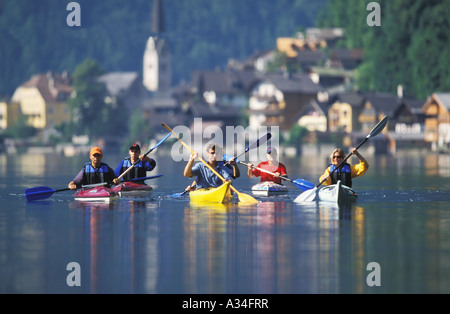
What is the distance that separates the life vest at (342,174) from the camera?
99.7 feet

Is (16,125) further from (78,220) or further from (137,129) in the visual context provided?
(78,220)

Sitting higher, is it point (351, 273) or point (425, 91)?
point (425, 91)

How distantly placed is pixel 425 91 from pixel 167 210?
87.8 meters

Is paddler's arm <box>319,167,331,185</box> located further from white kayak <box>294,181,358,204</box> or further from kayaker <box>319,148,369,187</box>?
white kayak <box>294,181,358,204</box>

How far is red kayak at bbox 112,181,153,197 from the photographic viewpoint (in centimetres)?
3203

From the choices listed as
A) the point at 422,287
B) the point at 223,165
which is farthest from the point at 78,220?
the point at 422,287

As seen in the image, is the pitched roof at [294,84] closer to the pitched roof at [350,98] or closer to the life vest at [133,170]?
the pitched roof at [350,98]

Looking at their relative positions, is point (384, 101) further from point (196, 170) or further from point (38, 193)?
point (196, 170)

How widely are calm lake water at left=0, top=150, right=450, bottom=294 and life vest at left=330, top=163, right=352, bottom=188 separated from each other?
974mm

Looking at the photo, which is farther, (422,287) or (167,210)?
(167,210)

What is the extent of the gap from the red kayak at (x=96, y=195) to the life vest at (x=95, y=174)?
0.80 ft

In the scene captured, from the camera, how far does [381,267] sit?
726 inches

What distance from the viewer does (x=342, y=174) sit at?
30.5 metres

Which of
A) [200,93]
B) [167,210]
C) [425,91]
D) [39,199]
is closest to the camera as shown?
[167,210]
